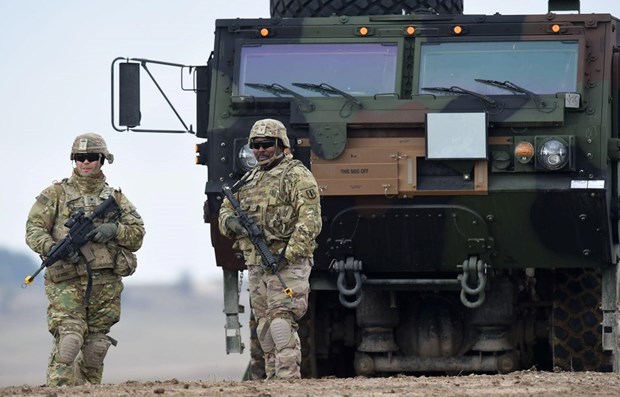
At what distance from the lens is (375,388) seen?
10367mm

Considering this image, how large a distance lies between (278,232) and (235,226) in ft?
0.87

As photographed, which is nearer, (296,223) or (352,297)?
(296,223)

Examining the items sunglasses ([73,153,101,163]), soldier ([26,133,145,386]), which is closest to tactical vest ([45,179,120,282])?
soldier ([26,133,145,386])

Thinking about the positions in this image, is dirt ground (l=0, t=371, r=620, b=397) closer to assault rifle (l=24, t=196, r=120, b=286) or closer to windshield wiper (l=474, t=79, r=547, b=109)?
assault rifle (l=24, t=196, r=120, b=286)

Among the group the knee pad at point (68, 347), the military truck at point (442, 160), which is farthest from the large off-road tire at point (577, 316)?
the knee pad at point (68, 347)

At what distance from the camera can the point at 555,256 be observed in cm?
1305

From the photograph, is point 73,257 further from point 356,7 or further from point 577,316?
point 577,316

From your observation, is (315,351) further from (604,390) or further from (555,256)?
(604,390)

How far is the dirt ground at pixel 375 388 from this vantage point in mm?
10008

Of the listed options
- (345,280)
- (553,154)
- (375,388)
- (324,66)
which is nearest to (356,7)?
(324,66)

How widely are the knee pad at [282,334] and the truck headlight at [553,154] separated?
90.4 inches

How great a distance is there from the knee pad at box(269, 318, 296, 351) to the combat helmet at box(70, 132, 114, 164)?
1676 millimetres

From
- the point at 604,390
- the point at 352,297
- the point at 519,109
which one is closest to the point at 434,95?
the point at 519,109

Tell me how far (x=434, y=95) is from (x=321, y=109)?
0.76 m
